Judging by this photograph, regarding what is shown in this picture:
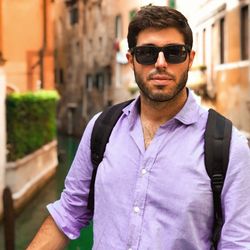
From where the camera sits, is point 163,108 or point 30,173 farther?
point 30,173

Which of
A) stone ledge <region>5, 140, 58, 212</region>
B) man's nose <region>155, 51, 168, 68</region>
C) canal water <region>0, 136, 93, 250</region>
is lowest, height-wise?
canal water <region>0, 136, 93, 250</region>

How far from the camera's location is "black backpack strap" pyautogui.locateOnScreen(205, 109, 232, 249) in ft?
4.17

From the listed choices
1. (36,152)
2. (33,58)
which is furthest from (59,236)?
(33,58)

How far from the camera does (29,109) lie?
1242 cm

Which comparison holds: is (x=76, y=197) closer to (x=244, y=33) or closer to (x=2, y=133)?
(x=2, y=133)

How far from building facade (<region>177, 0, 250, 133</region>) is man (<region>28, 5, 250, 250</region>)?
343 inches

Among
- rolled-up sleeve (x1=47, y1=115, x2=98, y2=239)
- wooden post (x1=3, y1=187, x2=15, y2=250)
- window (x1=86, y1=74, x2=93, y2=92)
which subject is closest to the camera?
rolled-up sleeve (x1=47, y1=115, x2=98, y2=239)

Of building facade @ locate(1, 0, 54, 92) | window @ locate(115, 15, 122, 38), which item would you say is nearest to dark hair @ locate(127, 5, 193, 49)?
building facade @ locate(1, 0, 54, 92)

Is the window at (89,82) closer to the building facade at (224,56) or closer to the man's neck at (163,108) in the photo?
the building facade at (224,56)

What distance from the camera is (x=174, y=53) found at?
1371 mm

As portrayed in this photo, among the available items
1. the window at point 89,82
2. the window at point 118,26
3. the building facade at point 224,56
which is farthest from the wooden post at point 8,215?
the window at point 89,82

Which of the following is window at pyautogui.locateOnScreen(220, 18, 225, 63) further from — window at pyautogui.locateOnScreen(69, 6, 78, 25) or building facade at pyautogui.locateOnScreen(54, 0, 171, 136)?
window at pyautogui.locateOnScreen(69, 6, 78, 25)

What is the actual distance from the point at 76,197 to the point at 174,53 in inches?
Answer: 17.0

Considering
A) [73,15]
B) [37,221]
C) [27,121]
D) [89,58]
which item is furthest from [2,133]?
[73,15]
